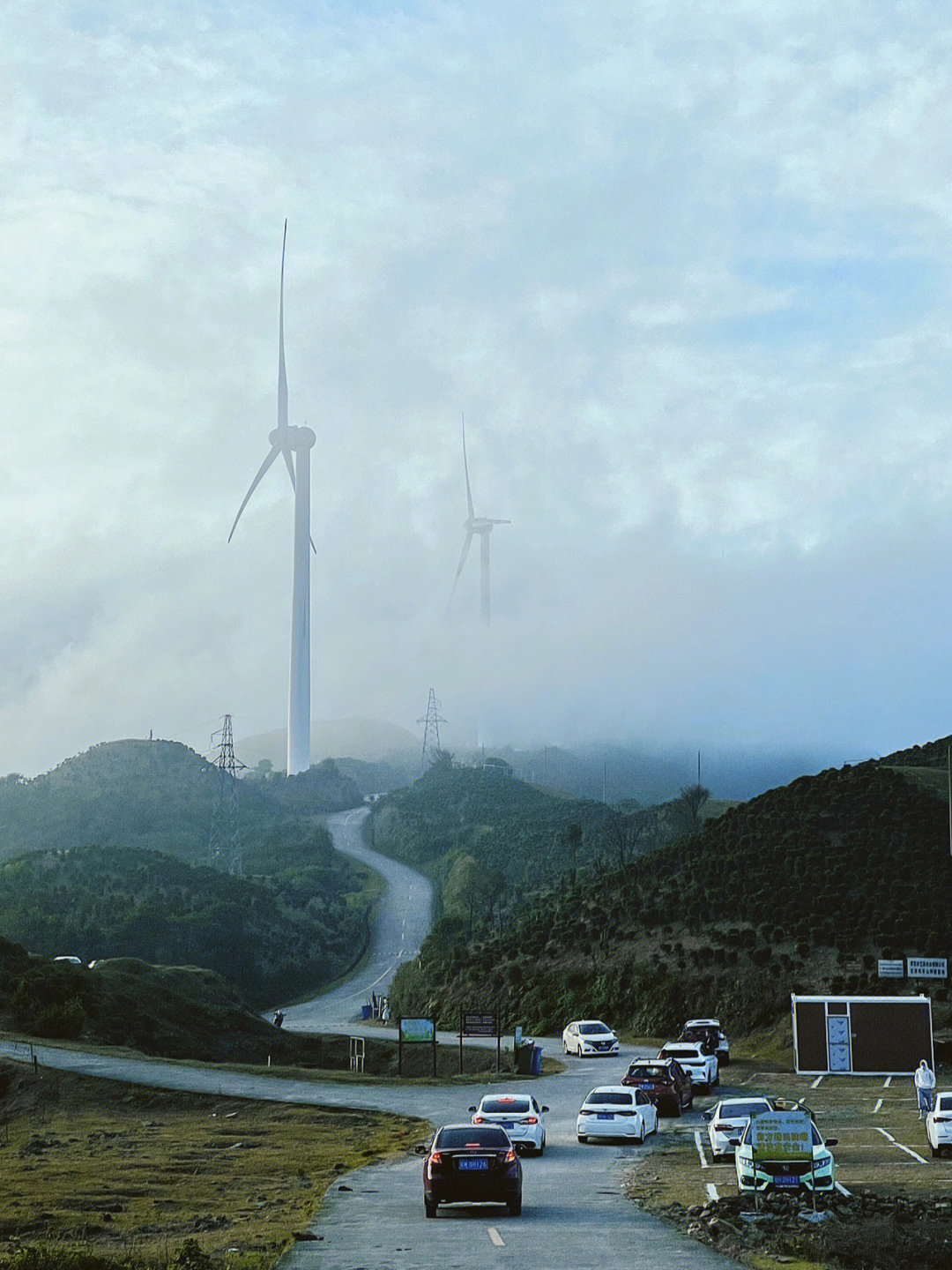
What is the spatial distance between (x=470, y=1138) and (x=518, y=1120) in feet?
30.1

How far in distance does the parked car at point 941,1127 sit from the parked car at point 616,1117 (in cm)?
721

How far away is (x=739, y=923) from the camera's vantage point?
86.1 meters

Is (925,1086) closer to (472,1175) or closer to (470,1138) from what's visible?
(470,1138)

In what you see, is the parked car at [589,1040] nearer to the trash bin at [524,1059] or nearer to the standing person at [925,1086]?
the trash bin at [524,1059]

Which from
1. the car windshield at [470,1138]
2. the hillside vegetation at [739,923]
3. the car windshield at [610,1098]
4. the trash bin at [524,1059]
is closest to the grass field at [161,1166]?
the car windshield at [470,1138]

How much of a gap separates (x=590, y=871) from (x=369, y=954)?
78.0 feet

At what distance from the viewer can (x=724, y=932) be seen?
84.9 m

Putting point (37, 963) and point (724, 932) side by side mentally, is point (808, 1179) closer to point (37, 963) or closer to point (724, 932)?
point (37, 963)

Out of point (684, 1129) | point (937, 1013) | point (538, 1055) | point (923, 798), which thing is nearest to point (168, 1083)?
point (538, 1055)

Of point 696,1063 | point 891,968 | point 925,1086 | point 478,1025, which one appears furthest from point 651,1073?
point 891,968

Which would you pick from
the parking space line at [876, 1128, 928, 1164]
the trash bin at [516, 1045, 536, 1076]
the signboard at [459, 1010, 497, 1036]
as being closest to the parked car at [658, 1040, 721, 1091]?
the trash bin at [516, 1045, 536, 1076]

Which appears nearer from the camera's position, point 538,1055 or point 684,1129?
point 684,1129

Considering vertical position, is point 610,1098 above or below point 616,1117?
above

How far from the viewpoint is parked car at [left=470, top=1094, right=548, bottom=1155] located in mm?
32062
